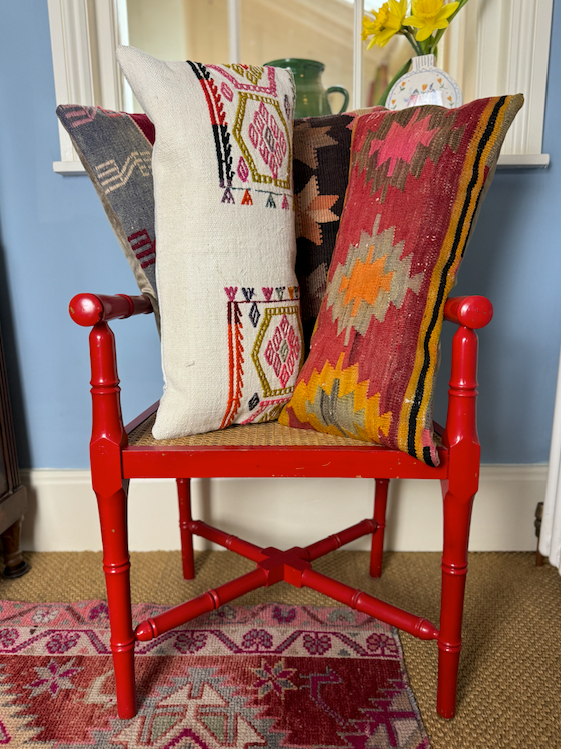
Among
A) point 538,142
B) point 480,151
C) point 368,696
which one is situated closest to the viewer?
point 480,151

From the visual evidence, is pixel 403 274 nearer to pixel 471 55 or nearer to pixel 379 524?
pixel 379 524

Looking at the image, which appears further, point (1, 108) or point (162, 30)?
point (162, 30)

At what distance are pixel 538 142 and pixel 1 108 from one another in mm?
1172

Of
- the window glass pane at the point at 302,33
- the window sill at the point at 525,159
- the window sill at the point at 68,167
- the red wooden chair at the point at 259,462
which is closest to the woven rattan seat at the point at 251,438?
the red wooden chair at the point at 259,462

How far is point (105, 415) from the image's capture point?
0.71 metres

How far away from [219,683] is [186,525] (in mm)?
340

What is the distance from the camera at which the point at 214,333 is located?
77 cm

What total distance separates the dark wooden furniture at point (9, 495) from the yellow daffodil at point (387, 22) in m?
1.04

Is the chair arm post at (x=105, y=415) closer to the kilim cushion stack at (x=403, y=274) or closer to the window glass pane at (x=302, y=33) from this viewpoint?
the kilim cushion stack at (x=403, y=274)

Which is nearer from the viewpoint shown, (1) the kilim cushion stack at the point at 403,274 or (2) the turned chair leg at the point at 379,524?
(1) the kilim cushion stack at the point at 403,274

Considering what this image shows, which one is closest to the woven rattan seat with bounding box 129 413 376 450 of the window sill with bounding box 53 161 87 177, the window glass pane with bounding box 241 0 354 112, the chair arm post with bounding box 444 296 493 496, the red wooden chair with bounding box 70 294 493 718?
the red wooden chair with bounding box 70 294 493 718

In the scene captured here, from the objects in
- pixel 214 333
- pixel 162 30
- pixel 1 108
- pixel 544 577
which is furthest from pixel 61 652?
pixel 162 30

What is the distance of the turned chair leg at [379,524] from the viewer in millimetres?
1118

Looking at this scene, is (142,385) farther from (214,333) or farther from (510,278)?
(510,278)
